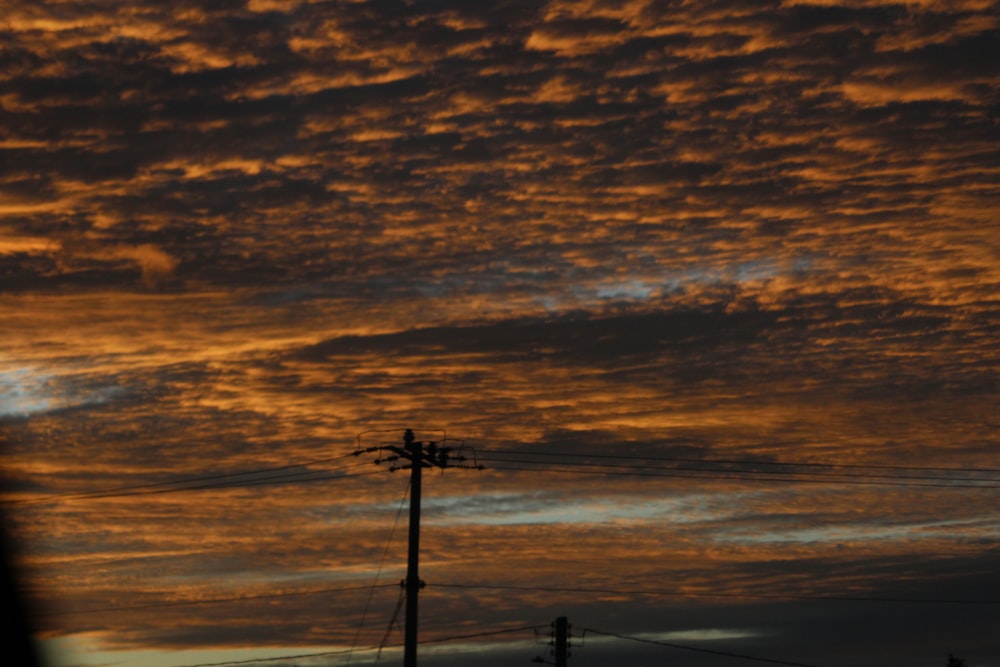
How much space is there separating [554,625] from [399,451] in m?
12.9

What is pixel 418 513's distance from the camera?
53719mm

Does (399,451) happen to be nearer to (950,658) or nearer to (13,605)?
(13,605)

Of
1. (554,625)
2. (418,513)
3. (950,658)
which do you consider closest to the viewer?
(418,513)

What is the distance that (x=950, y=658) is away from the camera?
113375mm

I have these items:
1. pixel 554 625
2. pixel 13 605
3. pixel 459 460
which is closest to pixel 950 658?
pixel 554 625

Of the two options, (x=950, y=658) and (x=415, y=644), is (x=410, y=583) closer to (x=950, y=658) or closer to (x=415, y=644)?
(x=415, y=644)

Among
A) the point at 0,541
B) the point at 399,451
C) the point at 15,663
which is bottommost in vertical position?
the point at 15,663

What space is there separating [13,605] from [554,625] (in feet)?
72.7

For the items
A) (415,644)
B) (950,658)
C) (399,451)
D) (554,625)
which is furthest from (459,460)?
(950,658)

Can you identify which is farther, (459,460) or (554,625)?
(554,625)

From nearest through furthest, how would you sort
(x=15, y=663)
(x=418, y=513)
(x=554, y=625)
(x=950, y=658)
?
1. (x=15, y=663)
2. (x=418, y=513)
3. (x=554, y=625)
4. (x=950, y=658)

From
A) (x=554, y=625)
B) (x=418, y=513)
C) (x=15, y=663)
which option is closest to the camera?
(x=15, y=663)

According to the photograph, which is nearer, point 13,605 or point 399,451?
point 13,605

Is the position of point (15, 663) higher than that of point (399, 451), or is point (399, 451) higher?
point (399, 451)
